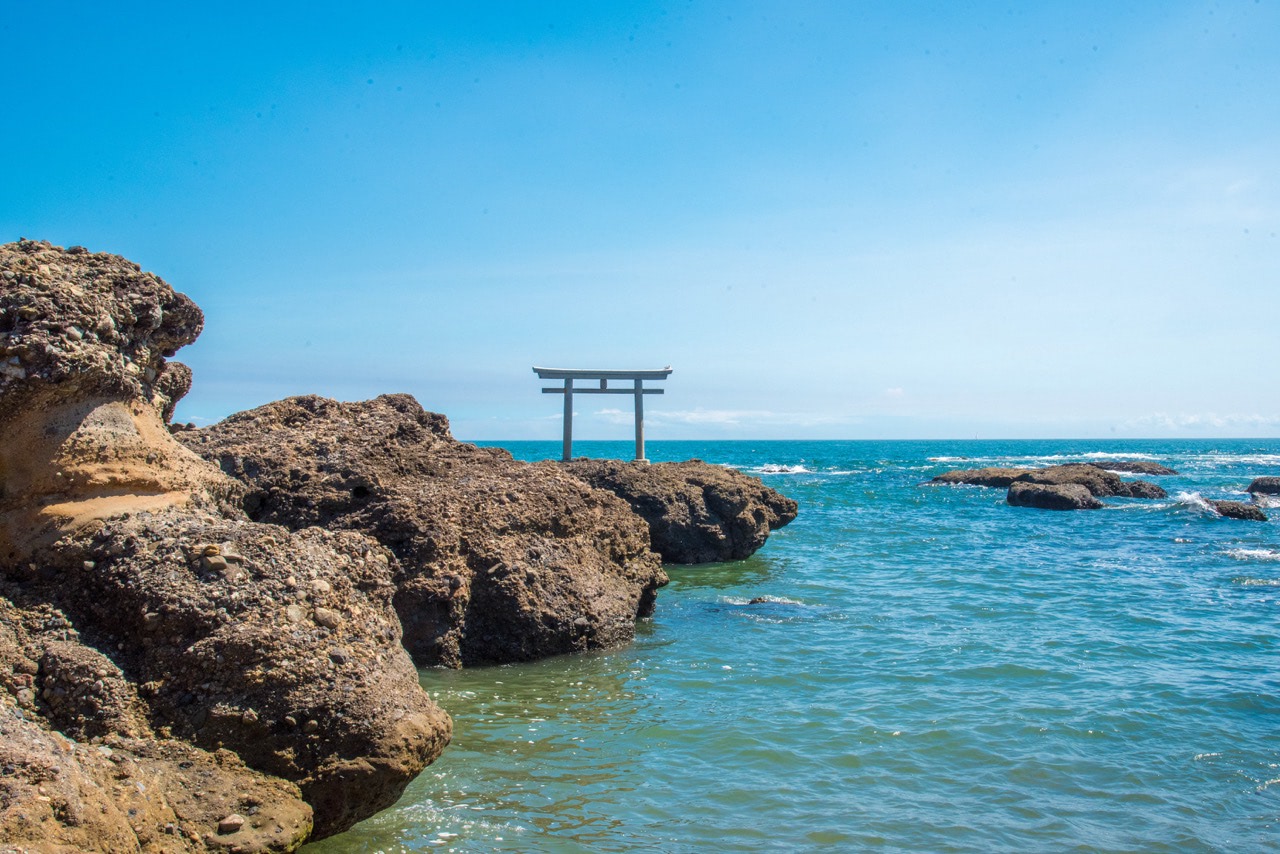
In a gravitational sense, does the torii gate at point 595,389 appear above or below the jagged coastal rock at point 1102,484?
above

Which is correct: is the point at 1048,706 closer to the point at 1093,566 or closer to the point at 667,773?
the point at 667,773

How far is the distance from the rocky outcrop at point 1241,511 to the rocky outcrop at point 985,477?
1274 cm

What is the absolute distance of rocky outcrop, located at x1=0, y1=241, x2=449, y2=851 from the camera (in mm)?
4344

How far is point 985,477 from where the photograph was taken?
147 feet

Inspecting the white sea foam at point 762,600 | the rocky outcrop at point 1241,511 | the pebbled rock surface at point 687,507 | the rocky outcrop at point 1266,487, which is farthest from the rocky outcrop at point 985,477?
the white sea foam at point 762,600

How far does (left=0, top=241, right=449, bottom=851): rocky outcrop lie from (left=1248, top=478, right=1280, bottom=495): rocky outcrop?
4206 centimetres

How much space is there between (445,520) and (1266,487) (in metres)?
40.0

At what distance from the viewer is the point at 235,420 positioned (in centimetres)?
1038

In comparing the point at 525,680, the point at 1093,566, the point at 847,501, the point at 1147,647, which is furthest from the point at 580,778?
the point at 847,501

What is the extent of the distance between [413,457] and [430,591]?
1998 mm

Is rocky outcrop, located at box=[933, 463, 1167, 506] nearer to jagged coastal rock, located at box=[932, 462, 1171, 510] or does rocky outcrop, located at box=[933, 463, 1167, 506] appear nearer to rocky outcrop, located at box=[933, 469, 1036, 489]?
jagged coastal rock, located at box=[932, 462, 1171, 510]

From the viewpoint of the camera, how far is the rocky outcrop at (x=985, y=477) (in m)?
43.9

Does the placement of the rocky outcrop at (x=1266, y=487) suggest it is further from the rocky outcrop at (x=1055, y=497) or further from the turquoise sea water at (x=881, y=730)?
the turquoise sea water at (x=881, y=730)

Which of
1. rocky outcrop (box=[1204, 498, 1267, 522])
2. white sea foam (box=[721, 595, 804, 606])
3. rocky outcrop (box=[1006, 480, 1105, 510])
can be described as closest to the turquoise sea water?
white sea foam (box=[721, 595, 804, 606])
